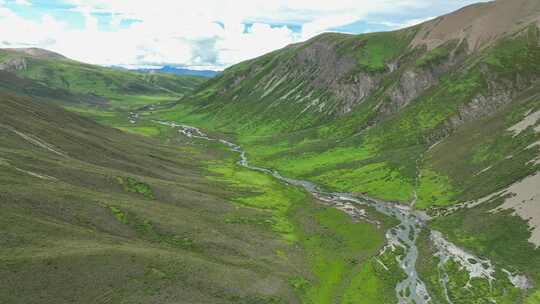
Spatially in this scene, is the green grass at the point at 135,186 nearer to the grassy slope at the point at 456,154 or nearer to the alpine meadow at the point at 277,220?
the alpine meadow at the point at 277,220

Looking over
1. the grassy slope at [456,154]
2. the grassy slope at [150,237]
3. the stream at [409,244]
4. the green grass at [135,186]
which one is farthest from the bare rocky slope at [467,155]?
the green grass at [135,186]

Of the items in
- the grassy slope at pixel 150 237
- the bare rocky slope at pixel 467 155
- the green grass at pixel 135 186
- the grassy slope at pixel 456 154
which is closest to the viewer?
the grassy slope at pixel 150 237

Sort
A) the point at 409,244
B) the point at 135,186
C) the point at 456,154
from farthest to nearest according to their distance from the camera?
1. the point at 456,154
2. the point at 135,186
3. the point at 409,244

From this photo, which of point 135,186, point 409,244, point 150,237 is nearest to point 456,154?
point 409,244

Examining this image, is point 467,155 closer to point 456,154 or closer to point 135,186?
point 456,154

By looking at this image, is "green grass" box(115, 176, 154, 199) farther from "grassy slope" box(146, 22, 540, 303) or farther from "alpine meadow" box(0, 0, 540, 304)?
"grassy slope" box(146, 22, 540, 303)

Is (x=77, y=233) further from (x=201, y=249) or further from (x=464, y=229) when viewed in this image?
(x=464, y=229)

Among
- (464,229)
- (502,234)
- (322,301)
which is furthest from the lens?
(464,229)

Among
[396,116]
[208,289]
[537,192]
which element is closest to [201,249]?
[208,289]
